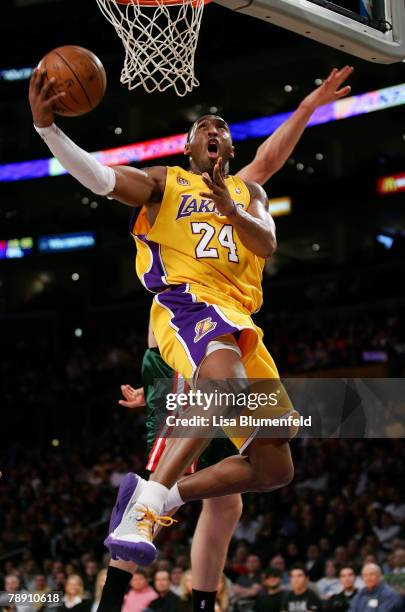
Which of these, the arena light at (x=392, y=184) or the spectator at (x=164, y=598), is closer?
the spectator at (x=164, y=598)

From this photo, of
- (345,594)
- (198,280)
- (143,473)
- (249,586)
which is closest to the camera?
(198,280)

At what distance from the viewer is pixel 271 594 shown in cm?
955

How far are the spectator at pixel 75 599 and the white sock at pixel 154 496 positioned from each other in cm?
465

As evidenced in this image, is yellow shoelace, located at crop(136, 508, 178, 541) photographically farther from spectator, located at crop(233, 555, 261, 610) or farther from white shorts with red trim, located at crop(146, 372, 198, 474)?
spectator, located at crop(233, 555, 261, 610)

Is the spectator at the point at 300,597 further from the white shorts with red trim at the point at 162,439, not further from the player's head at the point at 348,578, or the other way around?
the white shorts with red trim at the point at 162,439

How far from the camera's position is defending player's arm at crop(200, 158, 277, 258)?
4.46 m

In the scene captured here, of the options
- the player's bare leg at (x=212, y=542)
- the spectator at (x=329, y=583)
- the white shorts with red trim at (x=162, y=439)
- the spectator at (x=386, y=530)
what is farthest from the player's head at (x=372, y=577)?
the white shorts with red trim at (x=162, y=439)

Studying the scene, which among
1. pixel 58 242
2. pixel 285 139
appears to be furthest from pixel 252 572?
pixel 58 242

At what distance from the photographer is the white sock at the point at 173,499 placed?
455 cm

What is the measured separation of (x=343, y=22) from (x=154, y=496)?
2971 mm

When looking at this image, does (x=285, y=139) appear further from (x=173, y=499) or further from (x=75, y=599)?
(x=75, y=599)

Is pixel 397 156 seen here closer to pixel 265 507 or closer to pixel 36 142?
pixel 36 142

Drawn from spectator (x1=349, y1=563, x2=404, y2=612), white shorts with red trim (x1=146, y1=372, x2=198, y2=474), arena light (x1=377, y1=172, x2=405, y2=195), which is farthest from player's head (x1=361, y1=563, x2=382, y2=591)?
arena light (x1=377, y1=172, x2=405, y2=195)

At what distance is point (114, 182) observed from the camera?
468cm
